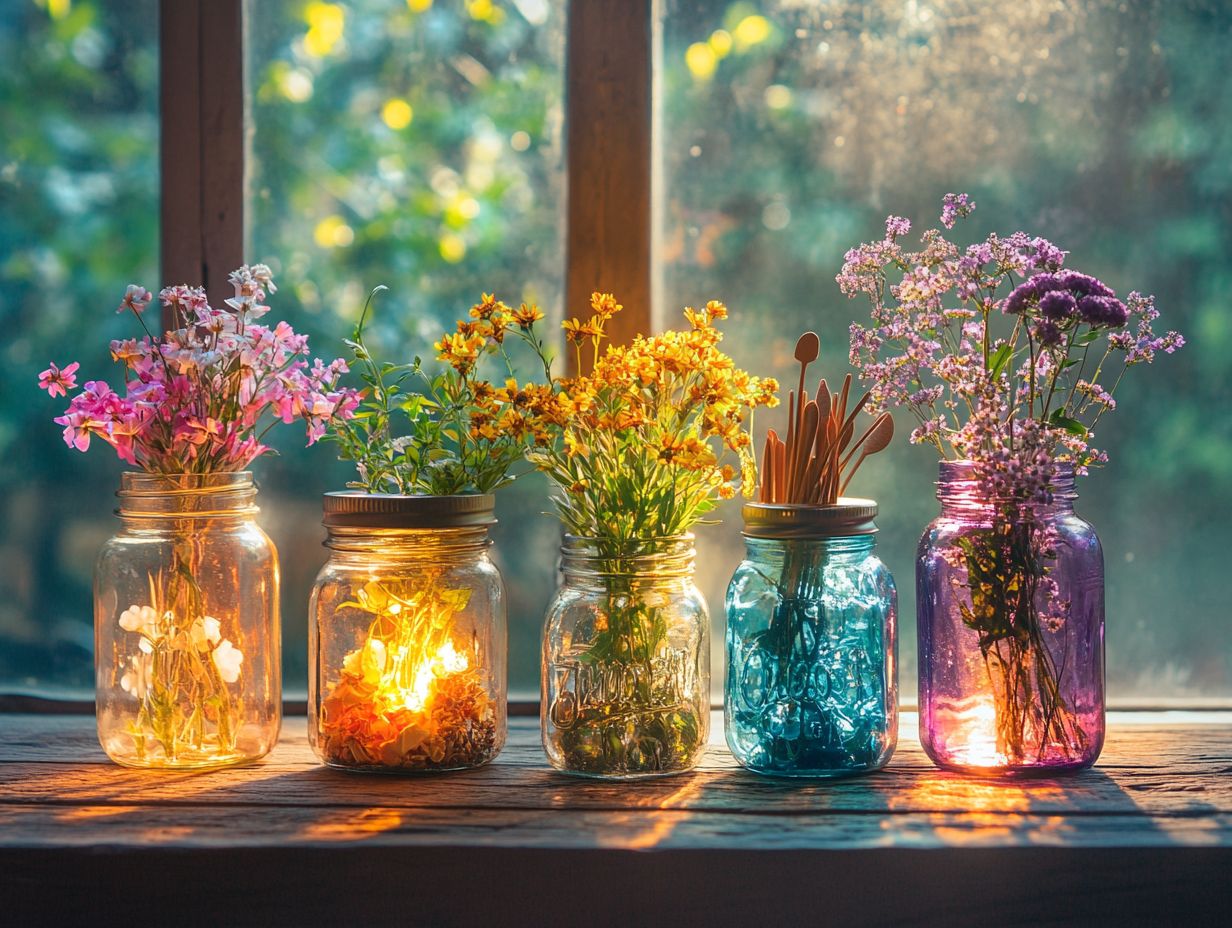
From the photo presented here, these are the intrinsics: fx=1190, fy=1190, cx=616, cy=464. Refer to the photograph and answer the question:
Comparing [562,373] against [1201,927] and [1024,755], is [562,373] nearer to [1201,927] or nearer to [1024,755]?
[1024,755]

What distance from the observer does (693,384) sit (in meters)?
1.26

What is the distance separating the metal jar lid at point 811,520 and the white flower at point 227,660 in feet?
1.90

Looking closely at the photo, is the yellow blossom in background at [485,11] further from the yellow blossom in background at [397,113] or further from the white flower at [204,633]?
the white flower at [204,633]

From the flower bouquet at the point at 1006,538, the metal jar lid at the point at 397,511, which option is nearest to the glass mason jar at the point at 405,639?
the metal jar lid at the point at 397,511

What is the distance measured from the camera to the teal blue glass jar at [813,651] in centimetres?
122

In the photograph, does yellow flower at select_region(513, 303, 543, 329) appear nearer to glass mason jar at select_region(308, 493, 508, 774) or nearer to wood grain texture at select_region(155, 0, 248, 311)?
glass mason jar at select_region(308, 493, 508, 774)

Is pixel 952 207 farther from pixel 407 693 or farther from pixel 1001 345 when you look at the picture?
pixel 407 693

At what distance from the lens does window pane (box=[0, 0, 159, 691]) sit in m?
1.57

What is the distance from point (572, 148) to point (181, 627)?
753 millimetres

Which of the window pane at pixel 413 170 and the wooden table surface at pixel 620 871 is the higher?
the window pane at pixel 413 170

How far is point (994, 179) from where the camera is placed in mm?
1538

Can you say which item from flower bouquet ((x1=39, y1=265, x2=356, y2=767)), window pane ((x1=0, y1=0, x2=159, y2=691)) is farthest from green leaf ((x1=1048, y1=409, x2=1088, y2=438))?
window pane ((x1=0, y1=0, x2=159, y2=691))

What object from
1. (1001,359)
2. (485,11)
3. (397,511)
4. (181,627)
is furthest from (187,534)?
(1001,359)

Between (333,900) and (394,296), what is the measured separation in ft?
2.66
